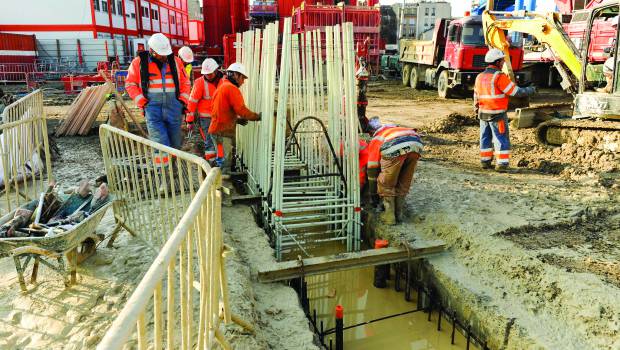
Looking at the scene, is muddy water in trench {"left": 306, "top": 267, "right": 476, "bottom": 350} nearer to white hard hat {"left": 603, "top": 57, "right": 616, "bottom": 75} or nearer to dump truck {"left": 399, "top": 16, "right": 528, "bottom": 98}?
white hard hat {"left": 603, "top": 57, "right": 616, "bottom": 75}

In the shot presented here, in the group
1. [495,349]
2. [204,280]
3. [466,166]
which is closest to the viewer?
[204,280]

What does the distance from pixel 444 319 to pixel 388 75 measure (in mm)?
23085

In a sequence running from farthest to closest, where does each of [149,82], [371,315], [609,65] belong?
[609,65], [149,82], [371,315]

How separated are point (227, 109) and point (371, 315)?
3401 mm

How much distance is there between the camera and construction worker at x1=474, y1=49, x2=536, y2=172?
6578 mm

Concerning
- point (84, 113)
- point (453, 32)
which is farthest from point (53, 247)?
point (453, 32)

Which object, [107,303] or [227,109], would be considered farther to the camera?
[227,109]

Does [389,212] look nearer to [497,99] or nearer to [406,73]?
[497,99]

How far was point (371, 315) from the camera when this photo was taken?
14.2 feet

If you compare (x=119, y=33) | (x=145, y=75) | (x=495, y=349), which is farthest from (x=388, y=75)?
(x=495, y=349)

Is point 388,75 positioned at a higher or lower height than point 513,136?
higher

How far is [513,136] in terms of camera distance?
9531 millimetres

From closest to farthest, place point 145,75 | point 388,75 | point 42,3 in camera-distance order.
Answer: point 145,75 < point 42,3 < point 388,75

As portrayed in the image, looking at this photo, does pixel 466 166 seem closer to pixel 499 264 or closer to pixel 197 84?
pixel 499 264
